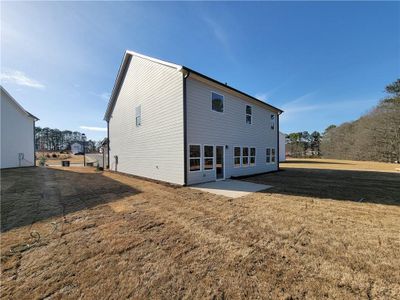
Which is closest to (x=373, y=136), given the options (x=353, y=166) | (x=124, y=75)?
(x=353, y=166)

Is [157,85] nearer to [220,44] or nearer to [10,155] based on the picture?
[220,44]

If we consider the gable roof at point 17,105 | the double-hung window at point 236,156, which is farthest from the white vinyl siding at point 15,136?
the double-hung window at point 236,156

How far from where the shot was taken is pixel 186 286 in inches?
88.1

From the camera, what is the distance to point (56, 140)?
7925 centimetres

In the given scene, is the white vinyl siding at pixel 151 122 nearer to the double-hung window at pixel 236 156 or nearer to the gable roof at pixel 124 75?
the gable roof at pixel 124 75

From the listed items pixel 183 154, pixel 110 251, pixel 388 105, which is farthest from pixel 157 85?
pixel 388 105

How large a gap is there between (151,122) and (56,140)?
302 ft

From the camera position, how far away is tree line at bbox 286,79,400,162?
2592 cm

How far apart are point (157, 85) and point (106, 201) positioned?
7.35m

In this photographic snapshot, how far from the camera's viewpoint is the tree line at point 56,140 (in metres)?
71.7

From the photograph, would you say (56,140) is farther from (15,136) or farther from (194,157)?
(194,157)

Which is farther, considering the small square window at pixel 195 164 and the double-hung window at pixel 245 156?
the double-hung window at pixel 245 156

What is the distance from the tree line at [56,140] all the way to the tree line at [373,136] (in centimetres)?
7886

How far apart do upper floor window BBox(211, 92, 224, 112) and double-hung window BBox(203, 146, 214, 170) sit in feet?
7.98
